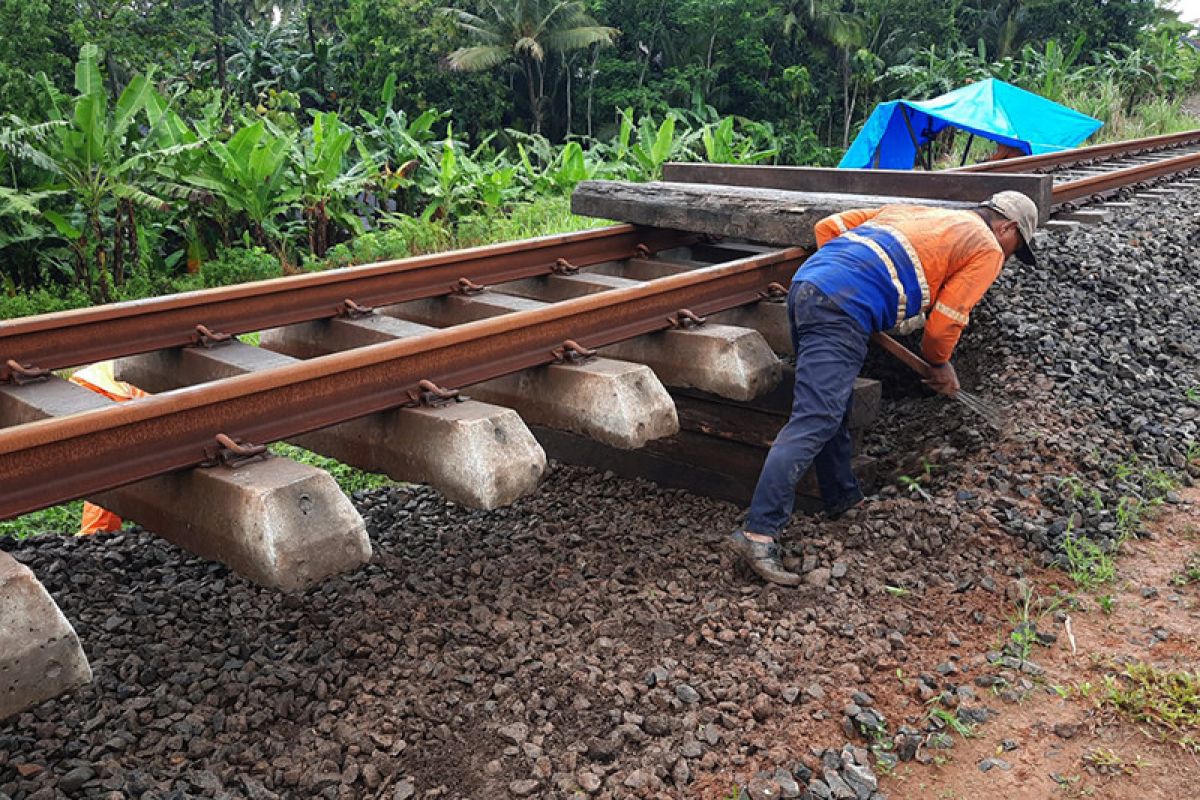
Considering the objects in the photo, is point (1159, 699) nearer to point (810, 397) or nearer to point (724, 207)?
point (810, 397)

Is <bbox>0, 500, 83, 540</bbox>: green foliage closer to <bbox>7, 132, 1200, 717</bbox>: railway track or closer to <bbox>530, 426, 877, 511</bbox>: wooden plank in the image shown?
<bbox>7, 132, 1200, 717</bbox>: railway track

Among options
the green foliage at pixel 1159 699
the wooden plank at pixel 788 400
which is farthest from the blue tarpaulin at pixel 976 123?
the green foliage at pixel 1159 699

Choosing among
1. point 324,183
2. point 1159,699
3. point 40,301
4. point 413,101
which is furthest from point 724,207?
point 413,101

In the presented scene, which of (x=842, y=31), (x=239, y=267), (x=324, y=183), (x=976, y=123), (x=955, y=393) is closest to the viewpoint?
(x=955, y=393)

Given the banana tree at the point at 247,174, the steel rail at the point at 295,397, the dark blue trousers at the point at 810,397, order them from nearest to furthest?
the steel rail at the point at 295,397 < the dark blue trousers at the point at 810,397 < the banana tree at the point at 247,174

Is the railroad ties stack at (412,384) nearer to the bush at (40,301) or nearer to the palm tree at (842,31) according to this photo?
the bush at (40,301)

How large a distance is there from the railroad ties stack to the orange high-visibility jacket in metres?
0.45

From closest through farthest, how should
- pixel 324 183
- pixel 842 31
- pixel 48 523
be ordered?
pixel 48 523
pixel 324 183
pixel 842 31

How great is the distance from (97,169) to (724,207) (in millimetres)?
7493

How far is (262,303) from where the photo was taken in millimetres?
4305

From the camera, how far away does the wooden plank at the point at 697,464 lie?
4.94 meters

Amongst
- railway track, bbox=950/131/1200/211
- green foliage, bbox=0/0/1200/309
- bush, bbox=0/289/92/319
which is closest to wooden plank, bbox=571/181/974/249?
railway track, bbox=950/131/1200/211

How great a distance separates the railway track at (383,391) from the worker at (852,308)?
23 cm

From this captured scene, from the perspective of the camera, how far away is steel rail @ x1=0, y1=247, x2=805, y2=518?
8.56ft
